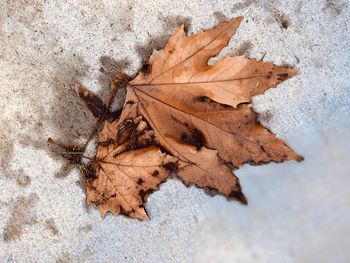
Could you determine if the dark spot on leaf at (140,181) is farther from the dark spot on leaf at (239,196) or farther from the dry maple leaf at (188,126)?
the dark spot on leaf at (239,196)

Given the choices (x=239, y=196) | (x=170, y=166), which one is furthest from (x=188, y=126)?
(x=239, y=196)

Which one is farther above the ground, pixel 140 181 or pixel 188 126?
pixel 188 126

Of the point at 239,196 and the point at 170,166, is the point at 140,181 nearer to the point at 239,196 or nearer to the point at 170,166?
the point at 170,166

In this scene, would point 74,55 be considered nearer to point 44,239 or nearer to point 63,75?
point 63,75

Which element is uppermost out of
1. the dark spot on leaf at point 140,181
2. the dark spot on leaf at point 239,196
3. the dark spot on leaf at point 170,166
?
the dark spot on leaf at point 239,196

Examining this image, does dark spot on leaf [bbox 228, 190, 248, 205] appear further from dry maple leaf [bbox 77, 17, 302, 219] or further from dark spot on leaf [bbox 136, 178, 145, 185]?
dark spot on leaf [bbox 136, 178, 145, 185]

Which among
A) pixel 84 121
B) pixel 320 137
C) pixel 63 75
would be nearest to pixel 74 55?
pixel 63 75

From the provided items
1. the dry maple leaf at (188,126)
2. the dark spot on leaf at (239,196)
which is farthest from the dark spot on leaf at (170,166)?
the dark spot on leaf at (239,196)

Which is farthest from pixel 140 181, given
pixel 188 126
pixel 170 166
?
pixel 188 126
